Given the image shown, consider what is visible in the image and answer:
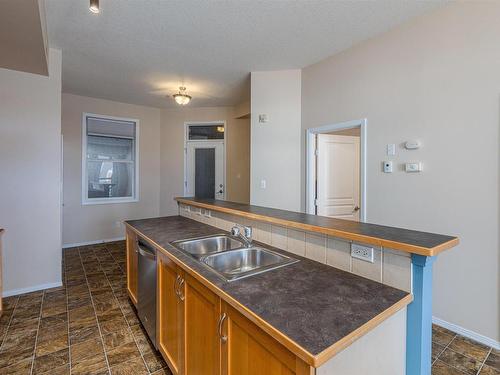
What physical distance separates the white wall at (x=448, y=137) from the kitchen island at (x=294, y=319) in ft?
4.51

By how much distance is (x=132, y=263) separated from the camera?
2.53 m

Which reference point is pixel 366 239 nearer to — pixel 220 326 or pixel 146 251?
pixel 220 326

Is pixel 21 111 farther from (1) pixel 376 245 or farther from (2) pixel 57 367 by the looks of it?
(1) pixel 376 245

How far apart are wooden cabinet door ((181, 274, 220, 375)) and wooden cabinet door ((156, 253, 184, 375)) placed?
0.31 ft

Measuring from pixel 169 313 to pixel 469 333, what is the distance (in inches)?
98.1

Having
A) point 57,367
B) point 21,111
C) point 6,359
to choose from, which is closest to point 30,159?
point 21,111

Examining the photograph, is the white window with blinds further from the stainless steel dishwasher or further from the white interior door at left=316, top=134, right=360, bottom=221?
the white interior door at left=316, top=134, right=360, bottom=221

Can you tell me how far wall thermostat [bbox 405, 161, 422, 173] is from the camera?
248 cm

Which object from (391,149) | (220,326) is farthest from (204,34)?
(220,326)

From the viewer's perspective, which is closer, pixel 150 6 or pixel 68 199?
pixel 150 6

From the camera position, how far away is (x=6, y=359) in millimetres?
1912

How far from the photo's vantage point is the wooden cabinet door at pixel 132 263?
2429 millimetres

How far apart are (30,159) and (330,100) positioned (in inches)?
146

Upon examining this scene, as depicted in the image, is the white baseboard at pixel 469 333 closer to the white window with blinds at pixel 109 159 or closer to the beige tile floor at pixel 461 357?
the beige tile floor at pixel 461 357
